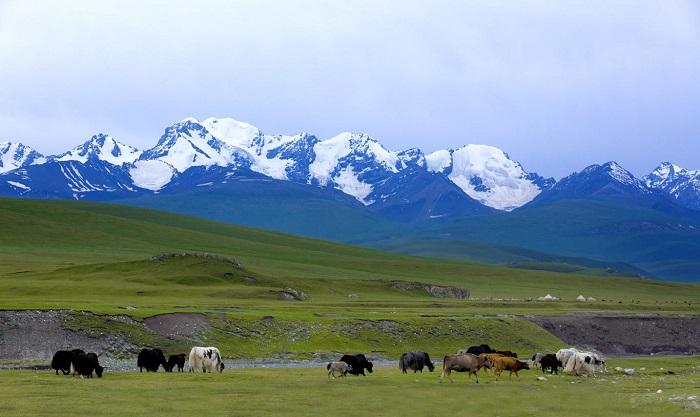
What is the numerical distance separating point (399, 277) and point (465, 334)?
103 m

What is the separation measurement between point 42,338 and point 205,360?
690 inches

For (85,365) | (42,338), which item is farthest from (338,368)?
(42,338)

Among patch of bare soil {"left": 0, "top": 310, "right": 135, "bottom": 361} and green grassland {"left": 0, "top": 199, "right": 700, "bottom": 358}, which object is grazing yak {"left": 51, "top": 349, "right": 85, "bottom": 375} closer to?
patch of bare soil {"left": 0, "top": 310, "right": 135, "bottom": 361}

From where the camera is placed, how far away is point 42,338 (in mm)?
63312

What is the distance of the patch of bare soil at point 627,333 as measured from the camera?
90.6 m

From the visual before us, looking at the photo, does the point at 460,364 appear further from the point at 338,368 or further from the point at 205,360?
the point at 205,360

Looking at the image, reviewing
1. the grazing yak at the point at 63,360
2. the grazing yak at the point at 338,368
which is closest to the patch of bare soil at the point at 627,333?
the grazing yak at the point at 338,368

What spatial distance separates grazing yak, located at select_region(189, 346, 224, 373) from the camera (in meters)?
50.9

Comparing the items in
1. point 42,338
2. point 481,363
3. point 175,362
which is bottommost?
point 175,362

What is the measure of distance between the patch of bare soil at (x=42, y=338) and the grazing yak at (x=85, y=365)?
15.9 m

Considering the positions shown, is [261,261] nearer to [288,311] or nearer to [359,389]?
[288,311]

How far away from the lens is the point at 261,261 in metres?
185

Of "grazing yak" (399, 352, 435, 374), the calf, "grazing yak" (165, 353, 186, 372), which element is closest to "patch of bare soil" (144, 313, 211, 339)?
"grazing yak" (165, 353, 186, 372)

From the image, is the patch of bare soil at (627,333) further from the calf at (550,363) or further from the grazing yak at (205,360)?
the grazing yak at (205,360)
